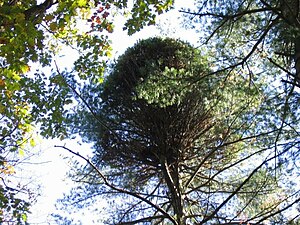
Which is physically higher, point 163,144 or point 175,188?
point 163,144

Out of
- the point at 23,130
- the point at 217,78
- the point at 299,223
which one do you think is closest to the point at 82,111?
the point at 23,130

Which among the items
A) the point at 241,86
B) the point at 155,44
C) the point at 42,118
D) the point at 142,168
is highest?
the point at 155,44

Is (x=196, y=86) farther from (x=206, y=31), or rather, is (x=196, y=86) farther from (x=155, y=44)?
(x=155, y=44)

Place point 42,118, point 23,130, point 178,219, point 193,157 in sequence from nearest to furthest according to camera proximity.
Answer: point 23,130 → point 42,118 → point 178,219 → point 193,157

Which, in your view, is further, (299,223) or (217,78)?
(217,78)

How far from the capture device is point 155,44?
678 centimetres

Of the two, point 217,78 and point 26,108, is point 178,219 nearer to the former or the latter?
point 217,78

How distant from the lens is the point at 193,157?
20.6 ft

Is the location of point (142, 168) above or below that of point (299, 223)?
above

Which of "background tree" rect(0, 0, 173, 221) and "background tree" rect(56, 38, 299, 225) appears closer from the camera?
"background tree" rect(0, 0, 173, 221)

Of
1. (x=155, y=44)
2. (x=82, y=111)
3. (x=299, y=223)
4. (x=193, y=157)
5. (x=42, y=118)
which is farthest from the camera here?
(x=155, y=44)

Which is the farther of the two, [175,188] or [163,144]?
[163,144]

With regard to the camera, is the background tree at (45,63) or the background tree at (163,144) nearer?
the background tree at (45,63)

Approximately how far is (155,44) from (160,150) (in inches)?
82.6
